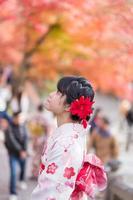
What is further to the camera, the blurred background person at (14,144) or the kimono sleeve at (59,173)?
the blurred background person at (14,144)

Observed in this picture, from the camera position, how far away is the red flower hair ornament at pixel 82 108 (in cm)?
452

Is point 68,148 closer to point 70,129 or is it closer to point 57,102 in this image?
point 70,129

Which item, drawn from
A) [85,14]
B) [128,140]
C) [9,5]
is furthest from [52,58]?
[85,14]

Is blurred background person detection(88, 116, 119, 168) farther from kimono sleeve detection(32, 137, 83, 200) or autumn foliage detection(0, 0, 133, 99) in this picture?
kimono sleeve detection(32, 137, 83, 200)

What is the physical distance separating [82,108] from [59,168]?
0.46 meters

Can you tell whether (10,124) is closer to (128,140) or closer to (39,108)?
(39,108)

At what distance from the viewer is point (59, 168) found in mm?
4441

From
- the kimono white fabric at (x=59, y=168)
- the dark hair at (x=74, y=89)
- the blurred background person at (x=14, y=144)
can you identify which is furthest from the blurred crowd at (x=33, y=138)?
the kimono white fabric at (x=59, y=168)

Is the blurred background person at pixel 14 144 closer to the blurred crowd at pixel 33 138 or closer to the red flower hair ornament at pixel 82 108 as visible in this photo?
the blurred crowd at pixel 33 138

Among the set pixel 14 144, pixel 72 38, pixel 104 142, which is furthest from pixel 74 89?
pixel 72 38

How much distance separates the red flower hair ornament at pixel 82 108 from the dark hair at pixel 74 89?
33 millimetres

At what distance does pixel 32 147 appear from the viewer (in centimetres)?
1210

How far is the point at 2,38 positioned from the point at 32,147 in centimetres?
724

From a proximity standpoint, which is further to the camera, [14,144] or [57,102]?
[14,144]
